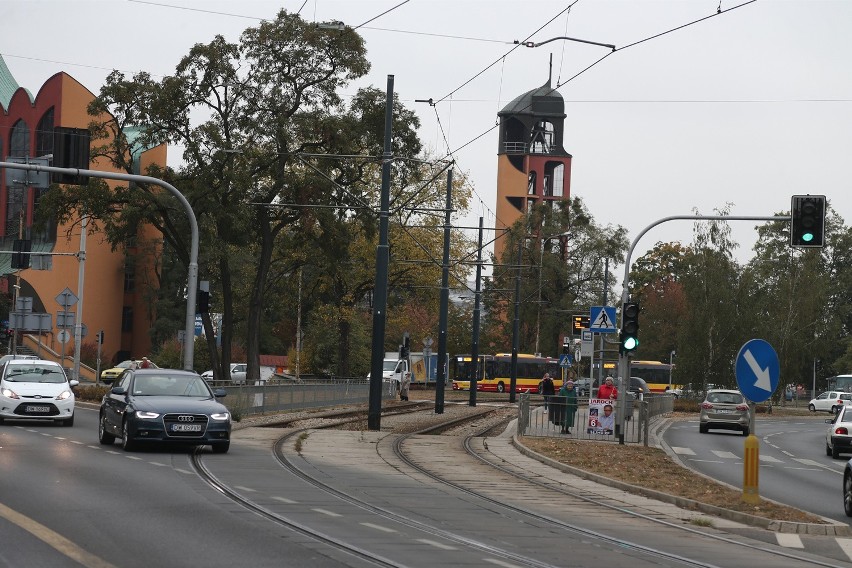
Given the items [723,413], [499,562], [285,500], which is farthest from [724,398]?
[499,562]

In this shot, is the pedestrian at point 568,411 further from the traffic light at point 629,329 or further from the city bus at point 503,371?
the city bus at point 503,371

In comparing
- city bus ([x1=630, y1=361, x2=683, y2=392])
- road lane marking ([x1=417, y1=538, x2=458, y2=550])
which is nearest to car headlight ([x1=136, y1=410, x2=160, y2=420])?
road lane marking ([x1=417, y1=538, x2=458, y2=550])

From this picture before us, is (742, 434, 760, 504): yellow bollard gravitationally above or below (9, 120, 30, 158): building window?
below

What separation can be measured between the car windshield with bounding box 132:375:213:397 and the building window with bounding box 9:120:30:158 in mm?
67254

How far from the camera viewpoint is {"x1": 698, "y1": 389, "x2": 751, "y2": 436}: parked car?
45.2m

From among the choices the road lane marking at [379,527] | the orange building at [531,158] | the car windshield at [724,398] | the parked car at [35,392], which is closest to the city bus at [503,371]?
the orange building at [531,158]

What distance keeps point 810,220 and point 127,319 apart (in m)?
76.9

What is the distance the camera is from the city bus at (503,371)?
87125 mm

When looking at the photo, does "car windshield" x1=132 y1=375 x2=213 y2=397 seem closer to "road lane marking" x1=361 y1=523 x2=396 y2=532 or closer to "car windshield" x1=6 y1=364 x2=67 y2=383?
"car windshield" x1=6 y1=364 x2=67 y2=383

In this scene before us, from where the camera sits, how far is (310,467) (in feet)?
70.3

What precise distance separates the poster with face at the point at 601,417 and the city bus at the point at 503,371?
173 ft

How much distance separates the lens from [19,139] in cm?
8925

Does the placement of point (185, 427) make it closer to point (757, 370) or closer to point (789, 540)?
point (757, 370)

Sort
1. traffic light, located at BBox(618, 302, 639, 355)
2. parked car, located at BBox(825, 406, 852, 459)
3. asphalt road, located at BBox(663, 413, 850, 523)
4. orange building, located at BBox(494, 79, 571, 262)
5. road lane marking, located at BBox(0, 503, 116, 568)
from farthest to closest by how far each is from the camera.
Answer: orange building, located at BBox(494, 79, 571, 262) < parked car, located at BBox(825, 406, 852, 459) < traffic light, located at BBox(618, 302, 639, 355) < asphalt road, located at BBox(663, 413, 850, 523) < road lane marking, located at BBox(0, 503, 116, 568)
